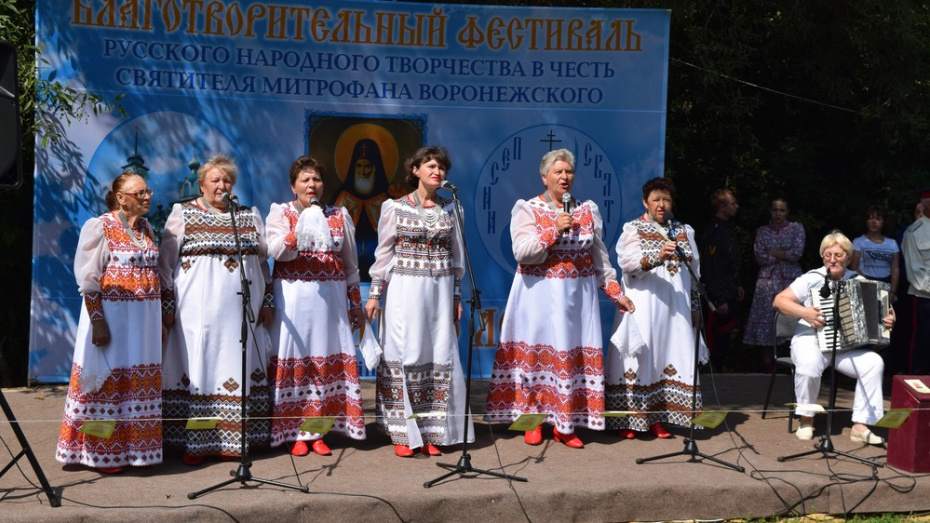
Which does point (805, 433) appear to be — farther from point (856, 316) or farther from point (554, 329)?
point (554, 329)

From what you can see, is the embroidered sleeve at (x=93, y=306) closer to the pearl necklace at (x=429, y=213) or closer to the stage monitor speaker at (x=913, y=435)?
the pearl necklace at (x=429, y=213)

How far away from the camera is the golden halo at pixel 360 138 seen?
8078 millimetres

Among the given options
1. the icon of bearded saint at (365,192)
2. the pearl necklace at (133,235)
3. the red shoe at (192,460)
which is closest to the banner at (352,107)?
the icon of bearded saint at (365,192)

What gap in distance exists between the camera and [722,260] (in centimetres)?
905

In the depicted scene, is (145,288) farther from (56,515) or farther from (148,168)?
(148,168)

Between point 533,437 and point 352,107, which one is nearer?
point 533,437

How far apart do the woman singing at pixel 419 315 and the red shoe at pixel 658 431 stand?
1.36m

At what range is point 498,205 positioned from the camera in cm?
827

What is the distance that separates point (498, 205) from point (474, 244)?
0.35 metres

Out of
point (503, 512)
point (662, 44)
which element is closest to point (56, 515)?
point (503, 512)

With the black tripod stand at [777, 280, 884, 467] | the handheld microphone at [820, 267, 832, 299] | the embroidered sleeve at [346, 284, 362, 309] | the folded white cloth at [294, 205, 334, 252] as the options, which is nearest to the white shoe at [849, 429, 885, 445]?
the black tripod stand at [777, 280, 884, 467]

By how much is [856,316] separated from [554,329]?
6.37 ft

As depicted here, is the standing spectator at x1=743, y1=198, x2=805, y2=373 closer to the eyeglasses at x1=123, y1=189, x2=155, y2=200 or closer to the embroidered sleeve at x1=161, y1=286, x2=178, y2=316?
the embroidered sleeve at x1=161, y1=286, x2=178, y2=316

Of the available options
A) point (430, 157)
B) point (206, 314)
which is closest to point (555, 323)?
point (430, 157)
